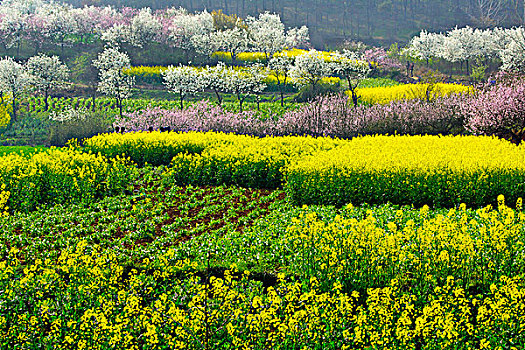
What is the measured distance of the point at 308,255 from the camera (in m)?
6.59

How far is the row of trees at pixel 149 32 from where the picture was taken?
1725 inches

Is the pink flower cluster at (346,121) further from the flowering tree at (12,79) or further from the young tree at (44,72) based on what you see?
the young tree at (44,72)

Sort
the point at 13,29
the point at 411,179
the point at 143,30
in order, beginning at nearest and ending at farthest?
the point at 411,179, the point at 143,30, the point at 13,29

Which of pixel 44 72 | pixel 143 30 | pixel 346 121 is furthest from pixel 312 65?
pixel 143 30

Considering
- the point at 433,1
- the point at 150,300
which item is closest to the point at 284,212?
the point at 150,300

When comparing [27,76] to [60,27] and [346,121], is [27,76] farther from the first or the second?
[346,121]

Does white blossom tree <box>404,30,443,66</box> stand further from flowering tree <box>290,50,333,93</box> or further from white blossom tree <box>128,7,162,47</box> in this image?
white blossom tree <box>128,7,162,47</box>

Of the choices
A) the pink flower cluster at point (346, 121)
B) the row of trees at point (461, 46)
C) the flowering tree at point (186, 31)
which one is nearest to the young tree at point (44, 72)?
the flowering tree at point (186, 31)

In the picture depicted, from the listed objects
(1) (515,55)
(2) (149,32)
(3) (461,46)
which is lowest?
(1) (515,55)

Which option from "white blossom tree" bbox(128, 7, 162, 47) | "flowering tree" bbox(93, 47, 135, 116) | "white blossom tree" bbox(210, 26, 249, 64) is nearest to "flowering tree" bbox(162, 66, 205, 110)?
"flowering tree" bbox(93, 47, 135, 116)

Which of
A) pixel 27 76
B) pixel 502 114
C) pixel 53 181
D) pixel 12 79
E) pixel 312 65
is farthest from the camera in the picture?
pixel 27 76

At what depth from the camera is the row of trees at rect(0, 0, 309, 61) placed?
43.8 m

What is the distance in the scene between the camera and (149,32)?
47344mm

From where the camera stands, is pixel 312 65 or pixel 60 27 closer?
pixel 312 65
